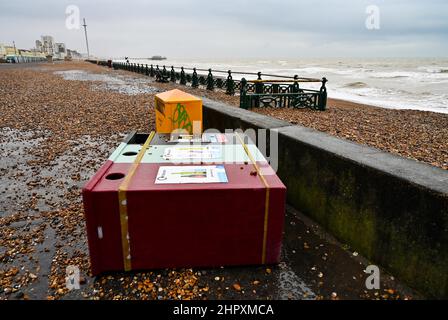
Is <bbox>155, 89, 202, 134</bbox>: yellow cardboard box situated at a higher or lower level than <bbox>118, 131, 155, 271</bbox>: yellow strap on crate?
higher

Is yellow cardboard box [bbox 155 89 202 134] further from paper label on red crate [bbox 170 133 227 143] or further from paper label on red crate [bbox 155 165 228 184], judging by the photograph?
paper label on red crate [bbox 155 165 228 184]

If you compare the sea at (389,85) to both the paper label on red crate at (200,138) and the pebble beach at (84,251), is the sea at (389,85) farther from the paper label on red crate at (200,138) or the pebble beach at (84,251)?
the paper label on red crate at (200,138)

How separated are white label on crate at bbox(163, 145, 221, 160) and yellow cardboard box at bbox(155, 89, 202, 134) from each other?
3.61 feet

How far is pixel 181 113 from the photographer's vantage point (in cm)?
458

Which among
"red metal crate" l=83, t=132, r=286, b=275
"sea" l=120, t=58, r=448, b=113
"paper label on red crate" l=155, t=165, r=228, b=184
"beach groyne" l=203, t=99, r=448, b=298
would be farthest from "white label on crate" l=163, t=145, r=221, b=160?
"sea" l=120, t=58, r=448, b=113

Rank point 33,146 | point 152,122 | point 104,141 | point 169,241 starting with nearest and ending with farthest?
point 169,241
point 33,146
point 104,141
point 152,122

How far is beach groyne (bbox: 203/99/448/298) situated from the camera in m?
2.35

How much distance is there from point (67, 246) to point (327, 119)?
865cm

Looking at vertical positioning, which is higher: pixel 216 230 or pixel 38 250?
pixel 216 230

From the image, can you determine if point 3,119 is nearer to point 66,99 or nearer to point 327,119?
point 66,99

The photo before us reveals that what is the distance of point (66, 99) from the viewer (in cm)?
1445
